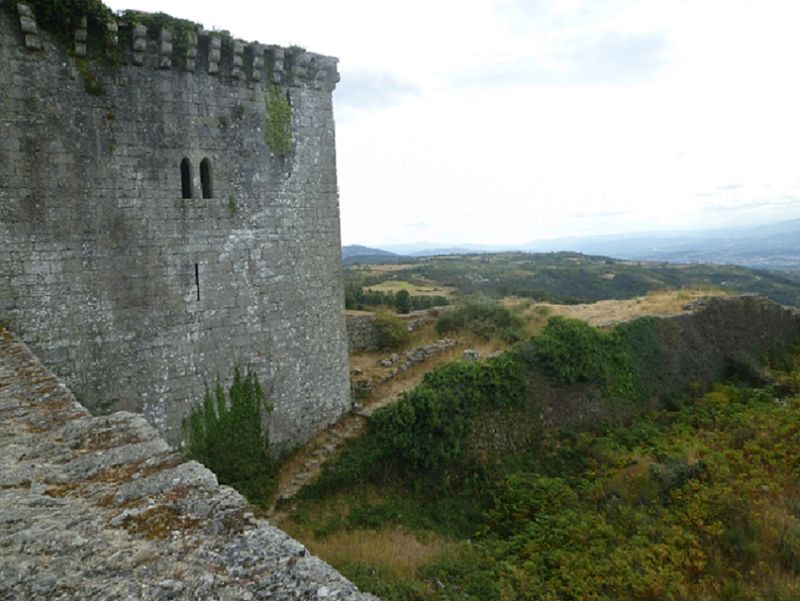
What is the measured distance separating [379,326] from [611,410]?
293 inches

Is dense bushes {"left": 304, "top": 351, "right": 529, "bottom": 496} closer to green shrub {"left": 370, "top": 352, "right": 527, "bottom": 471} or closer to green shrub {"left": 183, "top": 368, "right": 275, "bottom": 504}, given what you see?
green shrub {"left": 370, "top": 352, "right": 527, "bottom": 471}

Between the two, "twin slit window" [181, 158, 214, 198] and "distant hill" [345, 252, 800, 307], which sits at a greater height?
"twin slit window" [181, 158, 214, 198]

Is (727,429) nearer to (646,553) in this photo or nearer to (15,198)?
(646,553)

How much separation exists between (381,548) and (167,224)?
22.1ft

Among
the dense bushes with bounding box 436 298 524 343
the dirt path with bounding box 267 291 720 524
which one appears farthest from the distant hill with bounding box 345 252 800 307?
the dense bushes with bounding box 436 298 524 343

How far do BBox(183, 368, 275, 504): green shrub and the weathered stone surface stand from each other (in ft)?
21.2

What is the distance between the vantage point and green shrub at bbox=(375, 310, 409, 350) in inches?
704

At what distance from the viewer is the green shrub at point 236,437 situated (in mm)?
10625

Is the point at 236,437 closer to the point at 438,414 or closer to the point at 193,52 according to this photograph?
the point at 438,414

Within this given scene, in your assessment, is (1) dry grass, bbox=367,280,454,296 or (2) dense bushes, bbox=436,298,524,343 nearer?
(2) dense bushes, bbox=436,298,524,343

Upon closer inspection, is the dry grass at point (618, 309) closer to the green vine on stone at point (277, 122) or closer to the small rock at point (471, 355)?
the small rock at point (471, 355)

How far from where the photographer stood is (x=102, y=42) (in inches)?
361

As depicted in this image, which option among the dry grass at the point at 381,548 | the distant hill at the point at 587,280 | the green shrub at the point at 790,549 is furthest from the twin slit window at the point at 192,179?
the distant hill at the point at 587,280

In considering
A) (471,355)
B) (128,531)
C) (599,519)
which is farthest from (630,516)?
(128,531)
